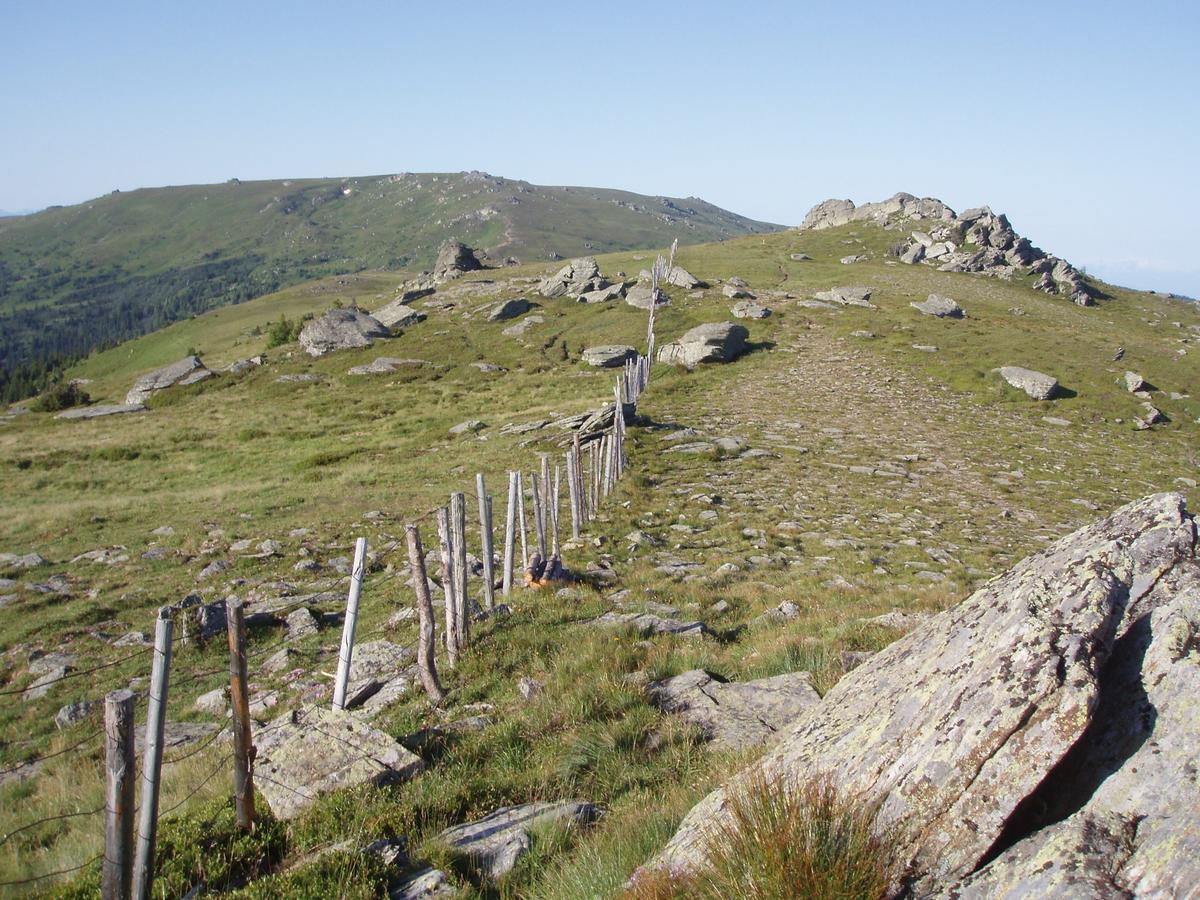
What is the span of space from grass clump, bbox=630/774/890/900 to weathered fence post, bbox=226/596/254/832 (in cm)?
416

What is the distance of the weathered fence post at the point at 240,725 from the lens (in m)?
6.72

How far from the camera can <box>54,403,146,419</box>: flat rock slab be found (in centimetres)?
5488

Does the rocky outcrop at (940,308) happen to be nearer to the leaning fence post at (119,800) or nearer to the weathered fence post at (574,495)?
the weathered fence post at (574,495)

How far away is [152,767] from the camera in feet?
19.3

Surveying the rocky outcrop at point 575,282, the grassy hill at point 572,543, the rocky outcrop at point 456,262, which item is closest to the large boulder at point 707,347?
the grassy hill at point 572,543

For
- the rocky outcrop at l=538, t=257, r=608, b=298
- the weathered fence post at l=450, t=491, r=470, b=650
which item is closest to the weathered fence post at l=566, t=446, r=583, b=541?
the weathered fence post at l=450, t=491, r=470, b=650

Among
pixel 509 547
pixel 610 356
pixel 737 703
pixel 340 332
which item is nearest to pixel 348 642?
pixel 737 703

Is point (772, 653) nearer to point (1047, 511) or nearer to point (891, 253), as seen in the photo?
point (1047, 511)

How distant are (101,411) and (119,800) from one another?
61121mm

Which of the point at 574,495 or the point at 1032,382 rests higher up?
the point at 1032,382

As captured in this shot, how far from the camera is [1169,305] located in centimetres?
8719

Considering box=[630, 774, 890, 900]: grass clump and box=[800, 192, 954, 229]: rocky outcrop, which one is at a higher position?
box=[800, 192, 954, 229]: rocky outcrop

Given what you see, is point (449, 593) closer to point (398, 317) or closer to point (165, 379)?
point (165, 379)

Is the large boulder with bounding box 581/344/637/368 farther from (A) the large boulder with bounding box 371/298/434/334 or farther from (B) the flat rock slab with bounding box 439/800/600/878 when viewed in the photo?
(B) the flat rock slab with bounding box 439/800/600/878
